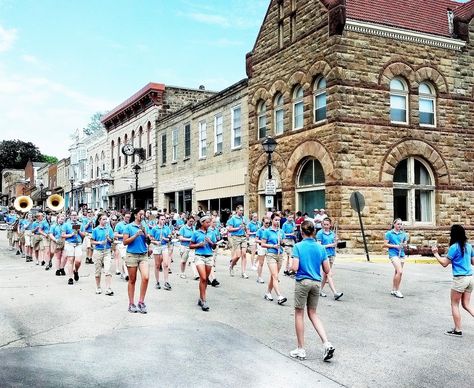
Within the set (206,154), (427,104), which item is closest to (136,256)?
(427,104)

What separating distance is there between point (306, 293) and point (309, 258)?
18.9 inches

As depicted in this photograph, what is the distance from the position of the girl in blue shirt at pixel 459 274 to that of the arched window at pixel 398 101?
14.7 meters

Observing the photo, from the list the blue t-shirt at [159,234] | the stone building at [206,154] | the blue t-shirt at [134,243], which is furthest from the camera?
the stone building at [206,154]

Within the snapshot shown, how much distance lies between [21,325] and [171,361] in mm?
3471

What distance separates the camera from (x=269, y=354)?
779 centimetres

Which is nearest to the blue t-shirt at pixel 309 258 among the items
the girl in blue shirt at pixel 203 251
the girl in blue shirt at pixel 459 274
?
the girl in blue shirt at pixel 459 274

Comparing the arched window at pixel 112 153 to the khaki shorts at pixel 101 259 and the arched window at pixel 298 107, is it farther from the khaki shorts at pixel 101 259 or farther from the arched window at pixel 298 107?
the khaki shorts at pixel 101 259

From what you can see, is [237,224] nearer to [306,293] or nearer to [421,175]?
[306,293]

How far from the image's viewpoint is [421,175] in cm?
2392

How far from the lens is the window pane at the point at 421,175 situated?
23812 mm

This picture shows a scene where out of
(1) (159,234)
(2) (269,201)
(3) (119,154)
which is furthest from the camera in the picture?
(3) (119,154)

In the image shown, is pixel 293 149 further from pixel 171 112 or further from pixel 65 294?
pixel 171 112

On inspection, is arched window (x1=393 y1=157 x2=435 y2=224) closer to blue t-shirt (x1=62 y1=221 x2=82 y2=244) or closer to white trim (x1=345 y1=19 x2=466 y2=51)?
white trim (x1=345 y1=19 x2=466 y2=51)

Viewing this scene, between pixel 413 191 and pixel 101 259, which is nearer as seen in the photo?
pixel 101 259
